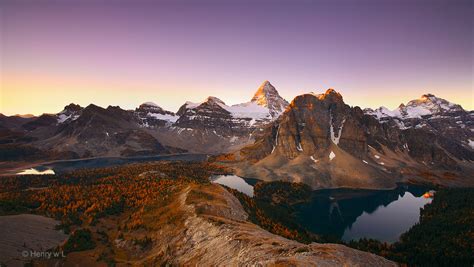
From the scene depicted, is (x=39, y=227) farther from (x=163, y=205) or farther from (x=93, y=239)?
(x=163, y=205)

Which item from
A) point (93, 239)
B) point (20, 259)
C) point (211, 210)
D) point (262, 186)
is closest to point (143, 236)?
point (93, 239)

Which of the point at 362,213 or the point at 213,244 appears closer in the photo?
the point at 213,244

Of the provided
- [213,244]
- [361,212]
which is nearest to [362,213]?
[361,212]

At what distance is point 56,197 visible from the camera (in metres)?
104

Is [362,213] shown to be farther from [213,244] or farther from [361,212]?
[213,244]

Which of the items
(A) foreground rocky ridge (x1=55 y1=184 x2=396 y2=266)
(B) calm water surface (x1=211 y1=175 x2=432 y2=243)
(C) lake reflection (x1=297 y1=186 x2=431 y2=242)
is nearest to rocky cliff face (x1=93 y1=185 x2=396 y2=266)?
(A) foreground rocky ridge (x1=55 y1=184 x2=396 y2=266)

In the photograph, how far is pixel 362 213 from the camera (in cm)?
14312

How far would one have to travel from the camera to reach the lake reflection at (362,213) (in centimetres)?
11381

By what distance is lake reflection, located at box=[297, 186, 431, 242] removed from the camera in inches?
4481

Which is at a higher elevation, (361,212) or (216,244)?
(216,244)

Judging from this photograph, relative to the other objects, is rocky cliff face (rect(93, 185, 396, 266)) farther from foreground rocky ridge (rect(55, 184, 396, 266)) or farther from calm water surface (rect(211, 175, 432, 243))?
calm water surface (rect(211, 175, 432, 243))

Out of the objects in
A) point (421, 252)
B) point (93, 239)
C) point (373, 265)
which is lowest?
point (421, 252)

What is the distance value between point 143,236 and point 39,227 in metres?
24.5

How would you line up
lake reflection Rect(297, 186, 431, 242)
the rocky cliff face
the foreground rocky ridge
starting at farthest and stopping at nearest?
lake reflection Rect(297, 186, 431, 242) < the foreground rocky ridge < the rocky cliff face
